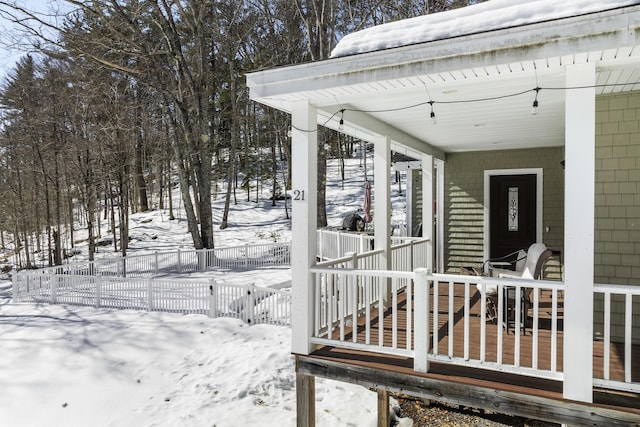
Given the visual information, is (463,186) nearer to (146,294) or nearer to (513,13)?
(513,13)

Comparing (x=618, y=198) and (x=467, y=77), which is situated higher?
(x=467, y=77)

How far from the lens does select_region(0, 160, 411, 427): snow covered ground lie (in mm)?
5719

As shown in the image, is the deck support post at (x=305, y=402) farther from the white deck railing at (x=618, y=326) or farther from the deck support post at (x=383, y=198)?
the white deck railing at (x=618, y=326)

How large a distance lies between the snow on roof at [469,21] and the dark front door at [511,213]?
5.86 metres

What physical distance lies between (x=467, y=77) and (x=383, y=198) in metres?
2.68

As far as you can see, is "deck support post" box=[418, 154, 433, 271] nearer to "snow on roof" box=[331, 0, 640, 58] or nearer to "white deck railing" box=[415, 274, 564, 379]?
"white deck railing" box=[415, 274, 564, 379]

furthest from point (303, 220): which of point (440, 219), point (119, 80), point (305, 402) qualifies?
point (119, 80)

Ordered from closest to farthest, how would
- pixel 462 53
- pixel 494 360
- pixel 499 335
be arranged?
pixel 462 53, pixel 499 335, pixel 494 360

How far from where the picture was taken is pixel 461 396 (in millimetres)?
3648

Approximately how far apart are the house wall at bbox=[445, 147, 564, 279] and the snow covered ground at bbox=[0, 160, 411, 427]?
4050 mm

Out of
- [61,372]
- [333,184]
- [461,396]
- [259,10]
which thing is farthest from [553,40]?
[333,184]

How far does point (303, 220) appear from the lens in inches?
169

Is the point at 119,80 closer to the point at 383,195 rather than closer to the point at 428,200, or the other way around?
the point at 428,200

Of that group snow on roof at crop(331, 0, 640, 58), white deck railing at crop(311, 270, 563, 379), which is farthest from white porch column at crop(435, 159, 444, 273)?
snow on roof at crop(331, 0, 640, 58)
